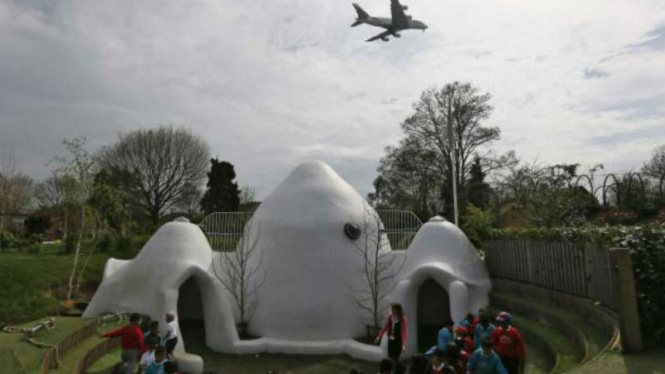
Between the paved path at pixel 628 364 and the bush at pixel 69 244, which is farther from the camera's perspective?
the bush at pixel 69 244

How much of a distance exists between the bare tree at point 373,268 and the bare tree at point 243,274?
9.16 ft

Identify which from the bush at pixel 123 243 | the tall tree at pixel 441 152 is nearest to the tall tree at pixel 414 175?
the tall tree at pixel 441 152

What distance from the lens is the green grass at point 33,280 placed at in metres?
14.4

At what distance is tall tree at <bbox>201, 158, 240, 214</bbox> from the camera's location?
3412cm

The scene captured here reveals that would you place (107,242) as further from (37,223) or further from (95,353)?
(95,353)

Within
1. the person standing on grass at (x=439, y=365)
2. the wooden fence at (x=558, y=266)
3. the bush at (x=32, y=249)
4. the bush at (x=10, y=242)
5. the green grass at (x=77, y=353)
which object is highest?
the bush at (x=10, y=242)

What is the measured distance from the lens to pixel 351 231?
13945mm

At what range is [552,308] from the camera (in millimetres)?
10883

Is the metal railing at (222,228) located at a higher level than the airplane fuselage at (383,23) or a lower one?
lower

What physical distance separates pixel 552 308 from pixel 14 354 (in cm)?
1080

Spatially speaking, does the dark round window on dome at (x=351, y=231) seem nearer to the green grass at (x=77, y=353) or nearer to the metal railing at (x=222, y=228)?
the metal railing at (x=222, y=228)

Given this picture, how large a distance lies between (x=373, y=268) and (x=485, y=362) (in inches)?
313

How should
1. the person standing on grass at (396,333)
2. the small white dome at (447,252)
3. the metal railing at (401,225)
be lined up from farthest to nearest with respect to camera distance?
the metal railing at (401,225), the small white dome at (447,252), the person standing on grass at (396,333)

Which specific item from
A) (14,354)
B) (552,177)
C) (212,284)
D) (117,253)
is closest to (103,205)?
(117,253)
